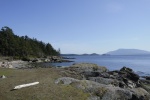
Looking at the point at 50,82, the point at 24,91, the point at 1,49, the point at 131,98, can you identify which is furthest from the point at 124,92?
the point at 1,49

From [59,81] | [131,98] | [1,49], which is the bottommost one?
[131,98]

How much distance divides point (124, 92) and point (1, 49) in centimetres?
12079

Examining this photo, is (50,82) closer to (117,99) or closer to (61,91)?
(61,91)

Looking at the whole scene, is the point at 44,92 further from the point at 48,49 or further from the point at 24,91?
the point at 48,49

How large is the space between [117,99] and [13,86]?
1035 centimetres

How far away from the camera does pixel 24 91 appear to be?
2127 centimetres

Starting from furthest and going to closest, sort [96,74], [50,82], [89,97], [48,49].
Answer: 1. [48,49]
2. [96,74]
3. [50,82]
4. [89,97]

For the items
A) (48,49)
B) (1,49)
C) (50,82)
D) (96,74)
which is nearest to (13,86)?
(50,82)

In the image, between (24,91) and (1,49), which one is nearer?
(24,91)

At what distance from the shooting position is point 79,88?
74.4 feet

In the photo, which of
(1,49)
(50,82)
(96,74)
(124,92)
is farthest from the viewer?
(1,49)

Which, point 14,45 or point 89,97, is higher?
point 14,45

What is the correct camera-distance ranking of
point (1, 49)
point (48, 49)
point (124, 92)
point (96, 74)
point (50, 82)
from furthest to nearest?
point (48, 49), point (1, 49), point (96, 74), point (50, 82), point (124, 92)

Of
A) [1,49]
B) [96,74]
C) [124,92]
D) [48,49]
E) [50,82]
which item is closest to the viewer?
[124,92]
